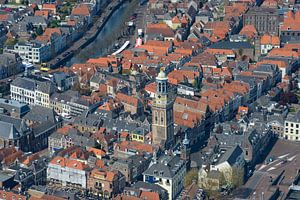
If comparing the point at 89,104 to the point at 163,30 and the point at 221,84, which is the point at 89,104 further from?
the point at 163,30

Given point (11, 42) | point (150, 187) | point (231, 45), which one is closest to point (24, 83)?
point (11, 42)

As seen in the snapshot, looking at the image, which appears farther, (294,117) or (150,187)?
(294,117)

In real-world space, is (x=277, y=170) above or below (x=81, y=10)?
below

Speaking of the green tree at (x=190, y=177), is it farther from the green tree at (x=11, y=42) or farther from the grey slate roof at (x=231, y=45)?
the green tree at (x=11, y=42)

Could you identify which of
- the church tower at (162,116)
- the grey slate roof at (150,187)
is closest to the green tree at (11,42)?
the church tower at (162,116)

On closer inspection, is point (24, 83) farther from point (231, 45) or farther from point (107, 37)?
point (107, 37)

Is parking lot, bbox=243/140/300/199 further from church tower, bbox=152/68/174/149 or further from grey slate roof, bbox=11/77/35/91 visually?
grey slate roof, bbox=11/77/35/91

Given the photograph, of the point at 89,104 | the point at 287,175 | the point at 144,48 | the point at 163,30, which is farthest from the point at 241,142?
the point at 163,30
